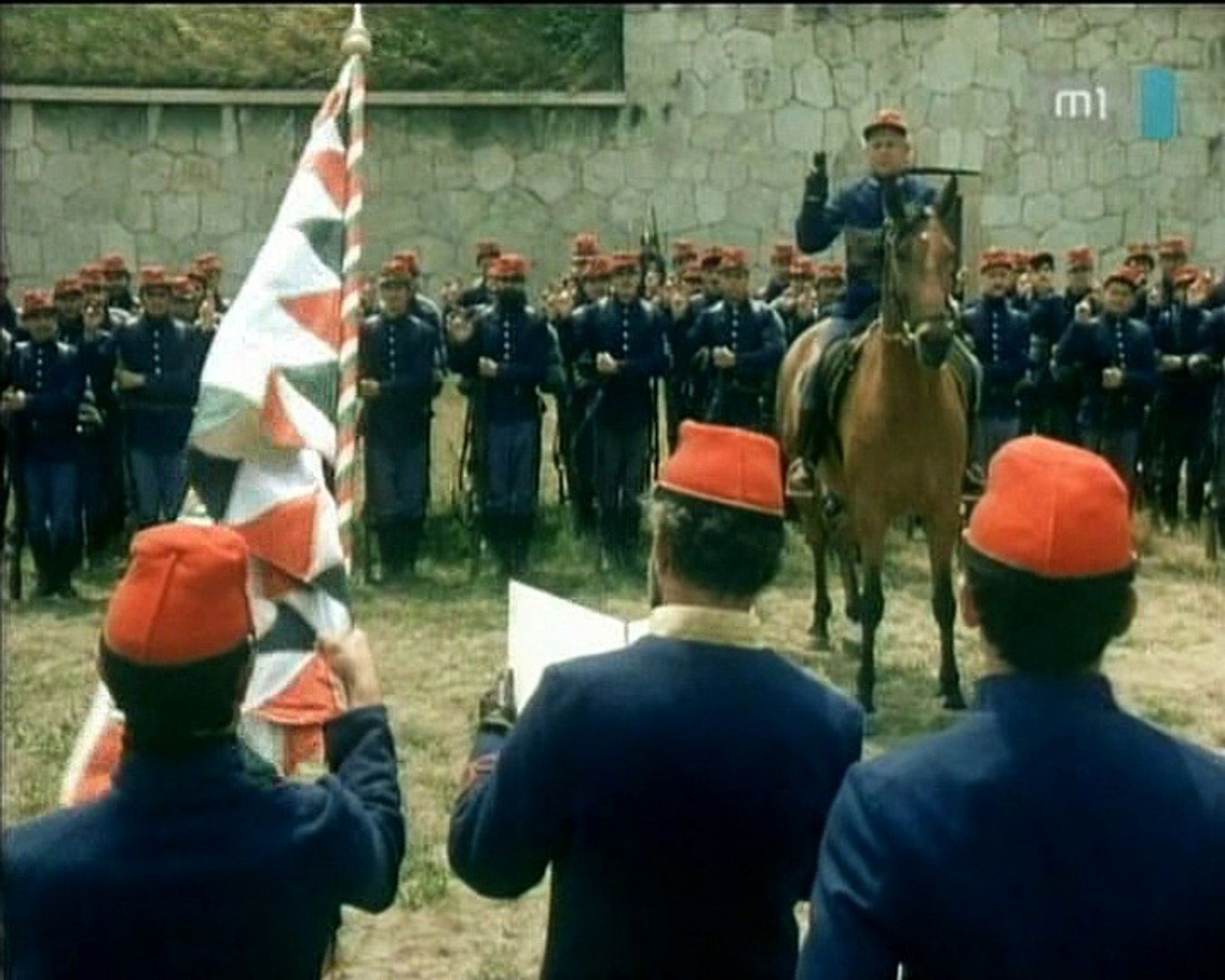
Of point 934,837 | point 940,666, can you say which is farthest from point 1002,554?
point 940,666

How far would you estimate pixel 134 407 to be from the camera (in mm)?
13000

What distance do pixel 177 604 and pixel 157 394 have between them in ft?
33.3

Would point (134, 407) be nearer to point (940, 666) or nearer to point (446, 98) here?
point (940, 666)

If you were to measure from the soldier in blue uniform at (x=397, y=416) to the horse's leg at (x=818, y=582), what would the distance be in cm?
275

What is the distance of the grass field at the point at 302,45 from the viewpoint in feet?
68.9

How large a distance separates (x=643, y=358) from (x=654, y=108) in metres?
8.74

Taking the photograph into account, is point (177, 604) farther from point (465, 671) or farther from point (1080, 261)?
point (1080, 261)

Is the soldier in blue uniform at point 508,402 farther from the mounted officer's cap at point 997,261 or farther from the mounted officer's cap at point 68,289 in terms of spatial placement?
the mounted officer's cap at point 997,261

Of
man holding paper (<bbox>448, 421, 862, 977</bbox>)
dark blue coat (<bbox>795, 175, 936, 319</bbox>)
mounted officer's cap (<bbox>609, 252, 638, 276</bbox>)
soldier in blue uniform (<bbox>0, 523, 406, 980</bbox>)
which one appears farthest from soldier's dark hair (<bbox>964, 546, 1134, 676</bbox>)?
mounted officer's cap (<bbox>609, 252, 638, 276</bbox>)

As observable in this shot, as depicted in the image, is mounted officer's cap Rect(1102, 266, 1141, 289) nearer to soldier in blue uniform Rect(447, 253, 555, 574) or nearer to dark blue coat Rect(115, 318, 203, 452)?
soldier in blue uniform Rect(447, 253, 555, 574)

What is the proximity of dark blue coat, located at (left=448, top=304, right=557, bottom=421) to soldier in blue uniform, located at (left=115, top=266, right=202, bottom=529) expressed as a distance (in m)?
1.65

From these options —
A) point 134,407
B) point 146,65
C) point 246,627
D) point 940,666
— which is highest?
point 146,65

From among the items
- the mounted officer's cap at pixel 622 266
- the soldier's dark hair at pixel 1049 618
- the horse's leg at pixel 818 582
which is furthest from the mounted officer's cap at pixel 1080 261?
the soldier's dark hair at pixel 1049 618

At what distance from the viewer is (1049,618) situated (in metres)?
2.93
